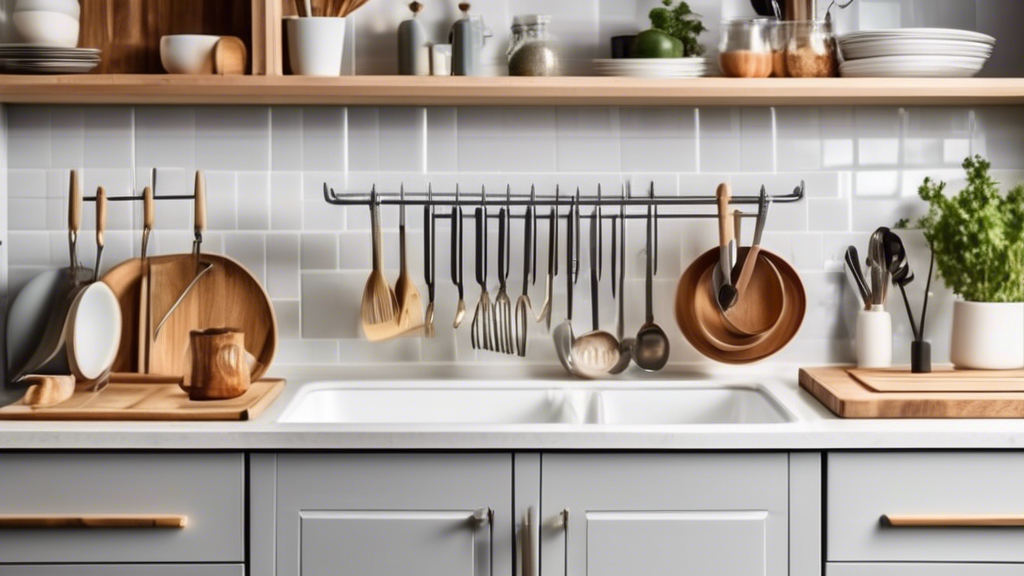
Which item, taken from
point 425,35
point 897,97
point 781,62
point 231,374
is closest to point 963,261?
point 897,97

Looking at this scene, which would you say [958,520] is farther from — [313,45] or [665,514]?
[313,45]

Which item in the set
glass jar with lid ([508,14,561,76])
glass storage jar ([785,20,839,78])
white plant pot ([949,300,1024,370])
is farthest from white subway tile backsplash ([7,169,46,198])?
white plant pot ([949,300,1024,370])

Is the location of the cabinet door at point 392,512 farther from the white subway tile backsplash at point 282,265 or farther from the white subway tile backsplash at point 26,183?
the white subway tile backsplash at point 26,183

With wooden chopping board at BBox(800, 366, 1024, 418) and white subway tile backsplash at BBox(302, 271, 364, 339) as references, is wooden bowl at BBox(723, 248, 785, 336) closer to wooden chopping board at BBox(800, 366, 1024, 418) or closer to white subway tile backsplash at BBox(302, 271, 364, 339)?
wooden chopping board at BBox(800, 366, 1024, 418)

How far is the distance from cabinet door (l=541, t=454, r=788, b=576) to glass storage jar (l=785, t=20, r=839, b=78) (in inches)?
32.8

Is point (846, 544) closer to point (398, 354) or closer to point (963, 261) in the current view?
point (963, 261)

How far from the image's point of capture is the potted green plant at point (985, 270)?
2.22 metres

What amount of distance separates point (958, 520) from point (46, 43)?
6.33ft

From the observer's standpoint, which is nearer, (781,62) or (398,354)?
(781,62)

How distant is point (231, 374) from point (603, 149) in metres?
0.95

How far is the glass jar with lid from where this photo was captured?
2236 millimetres

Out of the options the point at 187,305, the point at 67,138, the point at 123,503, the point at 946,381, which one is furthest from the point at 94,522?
the point at 946,381

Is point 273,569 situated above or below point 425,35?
below

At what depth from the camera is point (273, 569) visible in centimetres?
186
